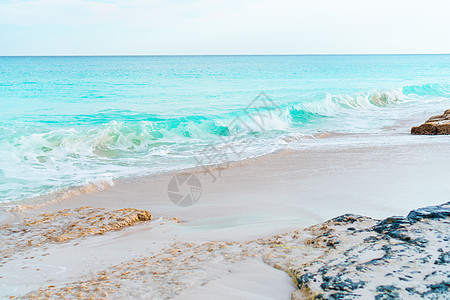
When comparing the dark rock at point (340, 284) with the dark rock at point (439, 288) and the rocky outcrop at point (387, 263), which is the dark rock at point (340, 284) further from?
the dark rock at point (439, 288)

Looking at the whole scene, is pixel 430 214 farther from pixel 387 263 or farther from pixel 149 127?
pixel 149 127

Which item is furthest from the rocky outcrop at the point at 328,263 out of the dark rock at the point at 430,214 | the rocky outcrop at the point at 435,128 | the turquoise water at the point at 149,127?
the rocky outcrop at the point at 435,128

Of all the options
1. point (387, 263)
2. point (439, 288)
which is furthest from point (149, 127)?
point (439, 288)

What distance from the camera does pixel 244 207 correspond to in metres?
5.05

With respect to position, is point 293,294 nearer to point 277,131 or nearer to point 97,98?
point 277,131

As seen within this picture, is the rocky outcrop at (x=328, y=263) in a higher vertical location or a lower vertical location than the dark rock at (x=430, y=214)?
lower

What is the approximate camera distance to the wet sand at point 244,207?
2742 millimetres

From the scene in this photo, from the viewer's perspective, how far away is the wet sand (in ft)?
9.00

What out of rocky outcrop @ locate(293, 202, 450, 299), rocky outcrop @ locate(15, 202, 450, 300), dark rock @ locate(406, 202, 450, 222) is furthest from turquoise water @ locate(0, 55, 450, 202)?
dark rock @ locate(406, 202, 450, 222)

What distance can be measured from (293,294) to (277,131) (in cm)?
1036

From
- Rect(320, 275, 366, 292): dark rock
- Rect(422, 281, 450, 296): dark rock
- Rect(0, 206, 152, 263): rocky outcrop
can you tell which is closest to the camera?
Rect(422, 281, 450, 296): dark rock

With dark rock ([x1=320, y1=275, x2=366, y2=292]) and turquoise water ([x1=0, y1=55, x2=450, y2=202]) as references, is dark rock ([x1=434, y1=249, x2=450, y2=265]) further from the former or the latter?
turquoise water ([x1=0, y1=55, x2=450, y2=202])

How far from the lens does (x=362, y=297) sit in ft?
6.59

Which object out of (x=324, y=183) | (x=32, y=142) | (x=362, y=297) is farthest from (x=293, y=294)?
(x=32, y=142)
